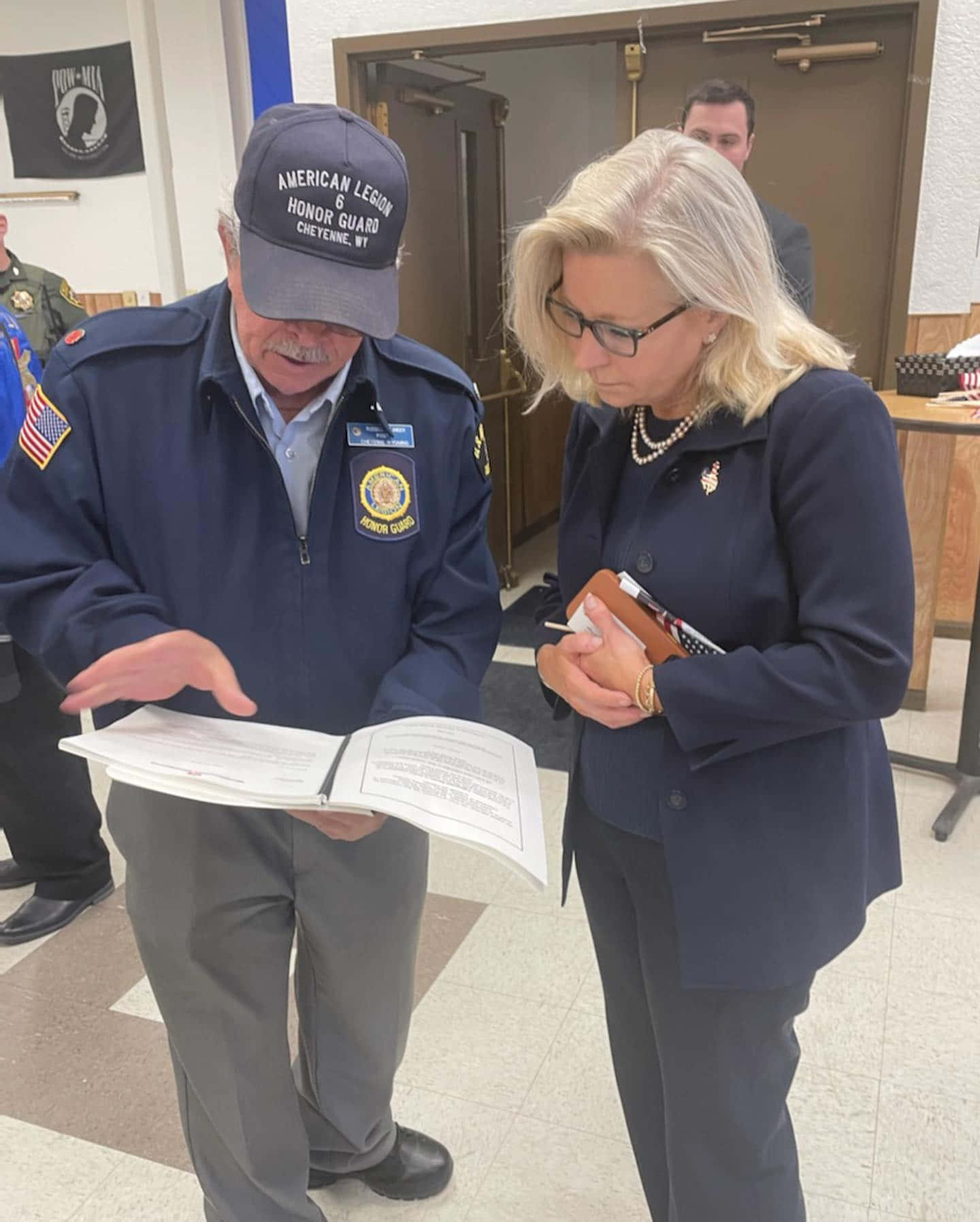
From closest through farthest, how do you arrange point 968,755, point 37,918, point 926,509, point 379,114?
point 37,918, point 968,755, point 926,509, point 379,114

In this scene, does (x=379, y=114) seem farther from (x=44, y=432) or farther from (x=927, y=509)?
(x=44, y=432)

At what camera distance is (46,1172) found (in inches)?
64.5

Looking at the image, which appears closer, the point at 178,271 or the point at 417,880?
the point at 417,880

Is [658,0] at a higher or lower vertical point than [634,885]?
higher

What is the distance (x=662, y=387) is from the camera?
3.38 ft

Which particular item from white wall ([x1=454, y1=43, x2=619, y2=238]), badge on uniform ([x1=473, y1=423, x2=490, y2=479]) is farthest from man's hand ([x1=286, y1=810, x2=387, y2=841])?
white wall ([x1=454, y1=43, x2=619, y2=238])

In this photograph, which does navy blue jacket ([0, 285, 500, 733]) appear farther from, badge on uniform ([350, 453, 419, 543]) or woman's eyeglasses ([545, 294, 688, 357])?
woman's eyeglasses ([545, 294, 688, 357])

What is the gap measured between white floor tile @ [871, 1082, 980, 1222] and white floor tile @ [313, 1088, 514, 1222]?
61 cm

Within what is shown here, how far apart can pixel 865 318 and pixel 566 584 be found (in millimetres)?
2998

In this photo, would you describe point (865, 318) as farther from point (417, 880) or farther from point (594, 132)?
point (417, 880)

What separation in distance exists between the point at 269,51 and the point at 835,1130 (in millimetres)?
4145

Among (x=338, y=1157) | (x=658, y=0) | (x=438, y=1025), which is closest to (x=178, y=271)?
(x=658, y=0)

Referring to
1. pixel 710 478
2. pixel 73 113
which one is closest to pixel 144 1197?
pixel 710 478

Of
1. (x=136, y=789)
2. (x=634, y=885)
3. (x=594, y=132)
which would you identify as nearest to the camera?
(x=634, y=885)
